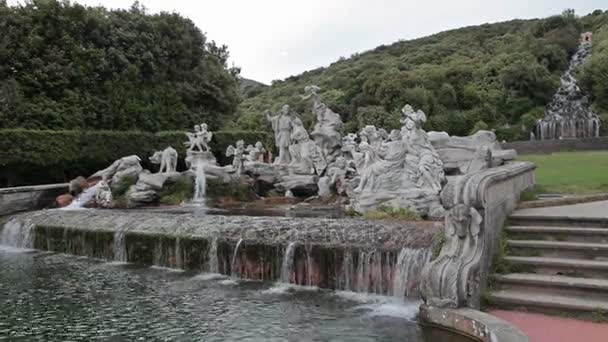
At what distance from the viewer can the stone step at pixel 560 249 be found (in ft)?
22.4

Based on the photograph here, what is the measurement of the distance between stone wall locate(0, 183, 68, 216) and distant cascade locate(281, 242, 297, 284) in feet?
41.4

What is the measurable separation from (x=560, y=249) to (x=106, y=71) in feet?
87.7

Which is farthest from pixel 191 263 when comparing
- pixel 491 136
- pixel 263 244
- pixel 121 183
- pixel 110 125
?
pixel 110 125

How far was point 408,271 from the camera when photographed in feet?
26.2

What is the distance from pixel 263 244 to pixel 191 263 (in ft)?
6.24

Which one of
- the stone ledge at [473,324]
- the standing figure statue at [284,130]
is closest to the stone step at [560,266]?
the stone ledge at [473,324]

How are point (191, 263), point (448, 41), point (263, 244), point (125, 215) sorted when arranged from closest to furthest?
point (263, 244)
point (191, 263)
point (125, 215)
point (448, 41)

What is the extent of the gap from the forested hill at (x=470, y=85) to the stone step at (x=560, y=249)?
3880cm

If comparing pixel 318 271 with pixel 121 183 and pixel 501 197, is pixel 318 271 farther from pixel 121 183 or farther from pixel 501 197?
pixel 121 183

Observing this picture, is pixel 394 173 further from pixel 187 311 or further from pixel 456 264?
pixel 187 311

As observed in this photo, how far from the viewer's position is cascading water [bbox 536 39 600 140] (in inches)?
1480

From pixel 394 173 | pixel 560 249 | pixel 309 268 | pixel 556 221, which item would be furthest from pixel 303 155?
pixel 560 249

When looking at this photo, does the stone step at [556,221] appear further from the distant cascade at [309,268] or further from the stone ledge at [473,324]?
the distant cascade at [309,268]

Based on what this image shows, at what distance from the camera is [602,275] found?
6.36 metres
